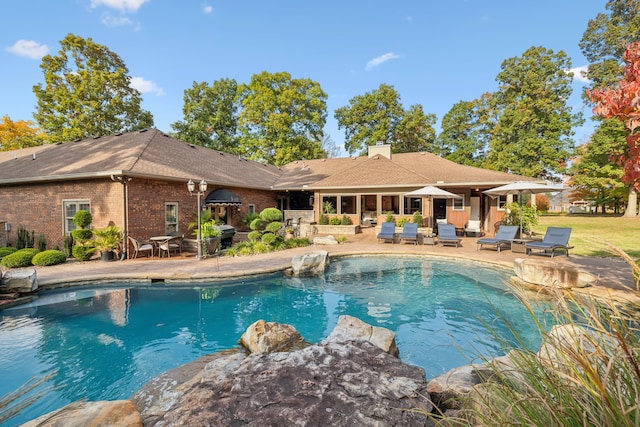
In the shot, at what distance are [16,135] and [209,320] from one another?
1409 inches

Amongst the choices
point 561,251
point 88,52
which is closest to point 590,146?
point 561,251

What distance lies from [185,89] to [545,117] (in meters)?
38.0

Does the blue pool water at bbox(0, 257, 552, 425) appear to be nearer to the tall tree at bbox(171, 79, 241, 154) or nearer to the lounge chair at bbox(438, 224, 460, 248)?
the lounge chair at bbox(438, 224, 460, 248)

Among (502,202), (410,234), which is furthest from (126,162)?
(502,202)

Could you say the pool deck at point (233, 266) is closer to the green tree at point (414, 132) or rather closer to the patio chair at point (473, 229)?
the patio chair at point (473, 229)

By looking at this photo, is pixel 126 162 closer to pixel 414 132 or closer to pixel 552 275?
pixel 552 275

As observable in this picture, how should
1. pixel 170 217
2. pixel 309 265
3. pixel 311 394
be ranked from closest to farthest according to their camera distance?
pixel 311 394
pixel 309 265
pixel 170 217

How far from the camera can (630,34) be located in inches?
1040

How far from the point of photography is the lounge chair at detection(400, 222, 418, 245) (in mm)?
13969

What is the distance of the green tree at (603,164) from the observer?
81.1 ft

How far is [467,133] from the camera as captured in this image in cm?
3578

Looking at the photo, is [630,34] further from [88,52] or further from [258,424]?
[88,52]

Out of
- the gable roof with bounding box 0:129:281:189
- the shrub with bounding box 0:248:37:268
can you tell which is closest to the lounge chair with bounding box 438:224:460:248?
the gable roof with bounding box 0:129:281:189

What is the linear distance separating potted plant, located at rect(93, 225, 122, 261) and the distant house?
495 mm
